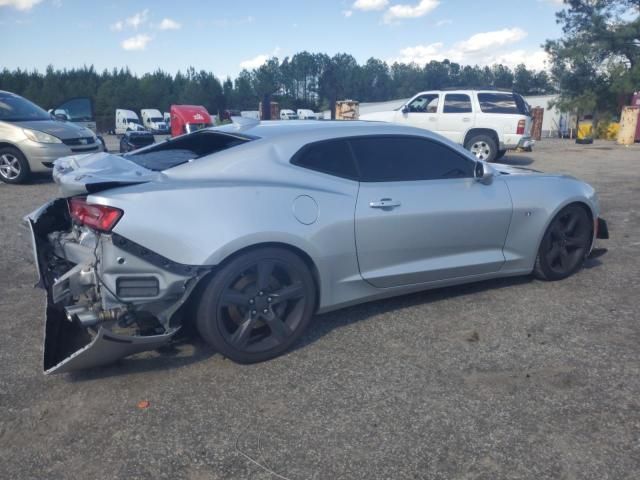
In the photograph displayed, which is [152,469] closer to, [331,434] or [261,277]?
[331,434]

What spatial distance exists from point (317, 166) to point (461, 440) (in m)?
1.91

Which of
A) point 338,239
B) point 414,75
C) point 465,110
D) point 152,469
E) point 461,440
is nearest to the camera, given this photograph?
point 152,469

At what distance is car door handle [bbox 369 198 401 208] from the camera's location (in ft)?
12.0

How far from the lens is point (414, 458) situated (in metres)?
2.46

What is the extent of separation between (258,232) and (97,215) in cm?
89

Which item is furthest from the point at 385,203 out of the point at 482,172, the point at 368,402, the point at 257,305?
the point at 368,402

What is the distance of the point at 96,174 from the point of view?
124 inches

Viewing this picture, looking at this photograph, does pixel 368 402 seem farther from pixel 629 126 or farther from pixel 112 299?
pixel 629 126

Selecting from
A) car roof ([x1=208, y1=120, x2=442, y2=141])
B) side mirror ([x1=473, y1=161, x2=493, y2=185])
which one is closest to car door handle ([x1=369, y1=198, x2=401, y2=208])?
car roof ([x1=208, y1=120, x2=442, y2=141])

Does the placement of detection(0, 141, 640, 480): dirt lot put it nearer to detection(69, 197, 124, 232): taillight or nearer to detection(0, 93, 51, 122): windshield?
detection(69, 197, 124, 232): taillight

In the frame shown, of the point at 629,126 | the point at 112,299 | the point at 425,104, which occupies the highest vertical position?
the point at 425,104

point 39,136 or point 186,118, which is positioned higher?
point 186,118

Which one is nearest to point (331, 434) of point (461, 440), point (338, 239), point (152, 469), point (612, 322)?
point (461, 440)

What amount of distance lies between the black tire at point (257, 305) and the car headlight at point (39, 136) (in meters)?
8.22
